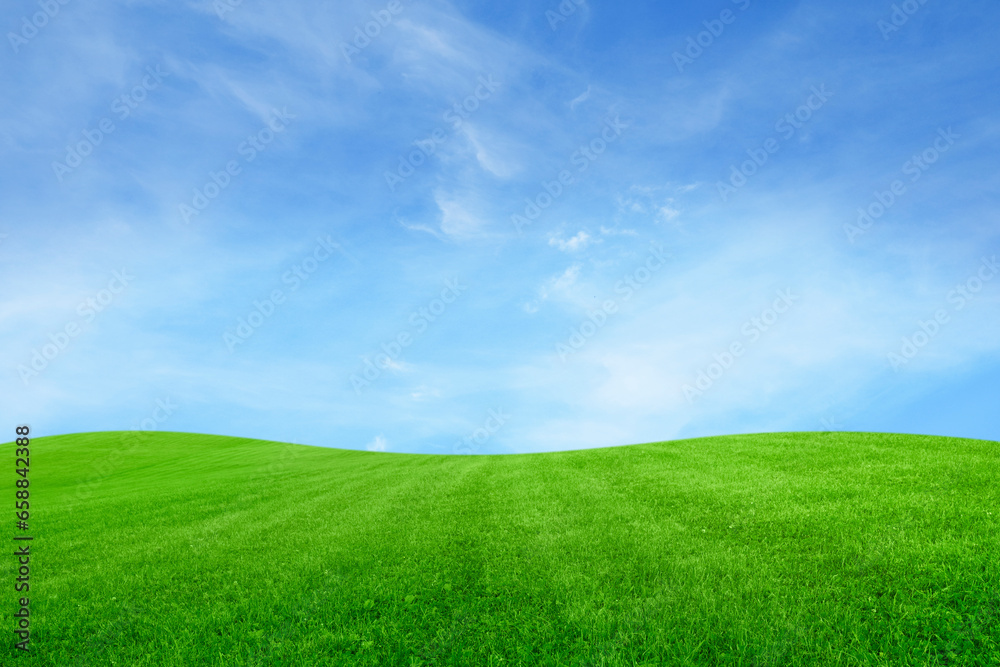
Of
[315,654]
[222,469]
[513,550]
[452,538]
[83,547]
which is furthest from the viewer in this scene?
[222,469]

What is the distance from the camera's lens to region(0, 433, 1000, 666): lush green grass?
7.00 metres

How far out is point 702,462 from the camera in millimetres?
18812

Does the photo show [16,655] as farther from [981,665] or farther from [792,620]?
[981,665]

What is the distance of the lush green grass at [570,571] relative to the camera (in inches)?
275

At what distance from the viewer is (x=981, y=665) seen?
6.26 metres

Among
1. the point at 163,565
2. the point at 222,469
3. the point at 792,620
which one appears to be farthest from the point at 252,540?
the point at 222,469

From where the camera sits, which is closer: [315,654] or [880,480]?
[315,654]

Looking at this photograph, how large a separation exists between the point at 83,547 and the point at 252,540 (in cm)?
524

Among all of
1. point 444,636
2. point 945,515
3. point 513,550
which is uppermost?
point 945,515

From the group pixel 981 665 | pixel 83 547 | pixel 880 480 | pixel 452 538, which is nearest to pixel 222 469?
pixel 83 547

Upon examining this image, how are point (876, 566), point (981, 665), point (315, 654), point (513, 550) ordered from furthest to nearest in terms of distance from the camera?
point (513, 550) → point (876, 566) → point (315, 654) → point (981, 665)

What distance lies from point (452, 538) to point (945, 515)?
9648mm

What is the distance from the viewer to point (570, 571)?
910 centimetres

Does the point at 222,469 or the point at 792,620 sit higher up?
the point at 222,469
